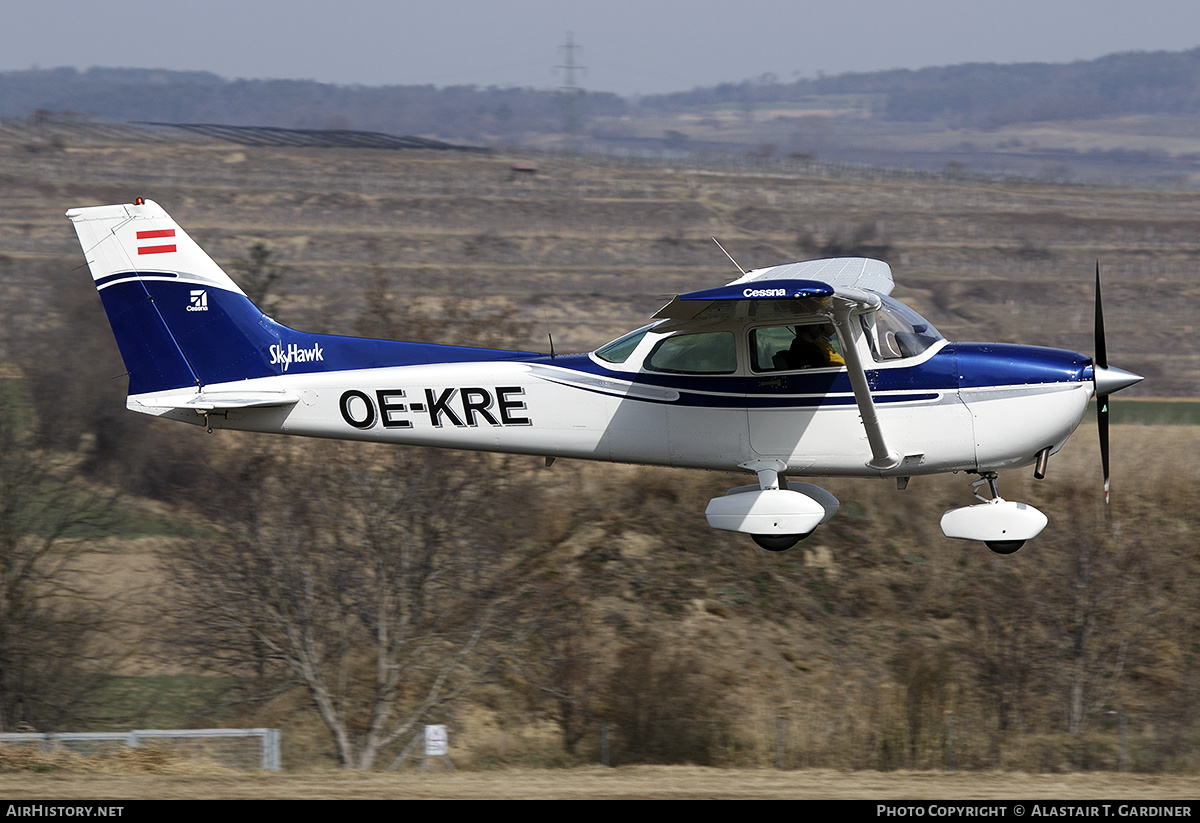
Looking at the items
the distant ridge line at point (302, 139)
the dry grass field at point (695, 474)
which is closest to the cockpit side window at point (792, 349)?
the dry grass field at point (695, 474)

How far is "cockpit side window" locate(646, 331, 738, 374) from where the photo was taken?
11359 mm

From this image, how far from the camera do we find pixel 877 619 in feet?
89.8

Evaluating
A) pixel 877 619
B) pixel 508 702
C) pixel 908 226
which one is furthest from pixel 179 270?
pixel 908 226

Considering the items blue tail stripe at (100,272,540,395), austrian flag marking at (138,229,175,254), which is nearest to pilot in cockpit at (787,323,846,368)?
blue tail stripe at (100,272,540,395)

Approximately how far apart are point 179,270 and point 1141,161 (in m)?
152

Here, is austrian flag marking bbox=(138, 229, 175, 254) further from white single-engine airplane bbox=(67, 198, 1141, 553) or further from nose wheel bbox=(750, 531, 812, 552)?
nose wheel bbox=(750, 531, 812, 552)

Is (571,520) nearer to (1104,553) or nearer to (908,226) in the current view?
(1104,553)

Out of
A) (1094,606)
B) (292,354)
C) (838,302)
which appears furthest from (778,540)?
(1094,606)

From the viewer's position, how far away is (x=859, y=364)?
1074 centimetres

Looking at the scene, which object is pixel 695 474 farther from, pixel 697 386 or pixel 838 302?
pixel 838 302

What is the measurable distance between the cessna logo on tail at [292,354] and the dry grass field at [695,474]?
4.20 m

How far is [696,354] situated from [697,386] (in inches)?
11.8

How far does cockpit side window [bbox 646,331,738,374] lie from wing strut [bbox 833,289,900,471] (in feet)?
3.47

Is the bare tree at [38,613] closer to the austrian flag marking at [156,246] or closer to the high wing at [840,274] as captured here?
the austrian flag marking at [156,246]
